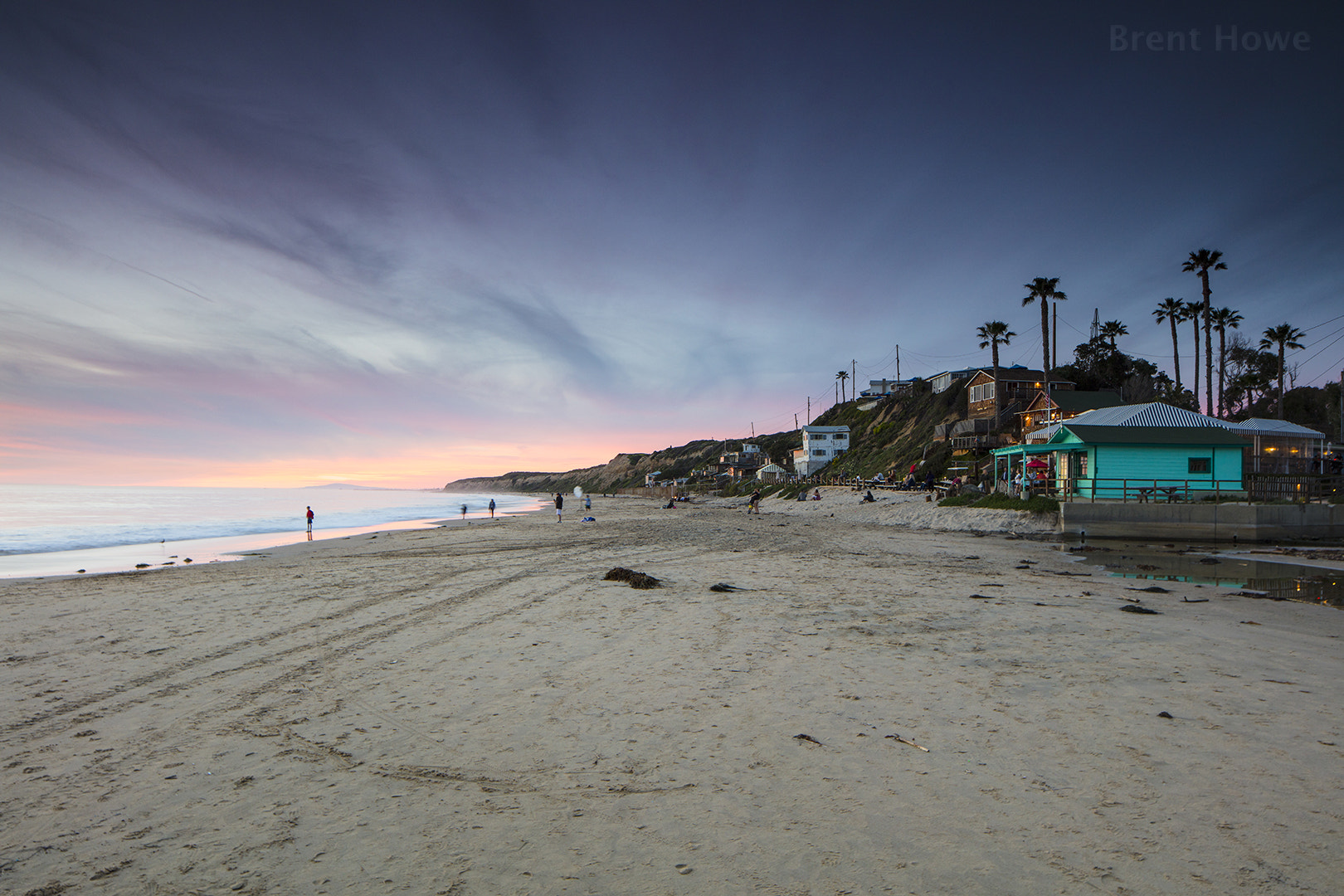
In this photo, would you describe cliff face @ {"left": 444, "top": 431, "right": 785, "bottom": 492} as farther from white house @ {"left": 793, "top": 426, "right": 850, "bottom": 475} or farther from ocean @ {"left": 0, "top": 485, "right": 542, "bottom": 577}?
ocean @ {"left": 0, "top": 485, "right": 542, "bottom": 577}

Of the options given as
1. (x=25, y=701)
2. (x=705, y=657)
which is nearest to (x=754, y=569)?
(x=705, y=657)

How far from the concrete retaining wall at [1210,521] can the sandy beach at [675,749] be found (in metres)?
18.3

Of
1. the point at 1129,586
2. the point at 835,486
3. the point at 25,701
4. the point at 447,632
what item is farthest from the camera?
the point at 835,486

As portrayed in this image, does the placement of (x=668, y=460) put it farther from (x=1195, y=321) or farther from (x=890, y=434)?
(x=1195, y=321)

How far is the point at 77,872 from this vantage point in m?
3.42

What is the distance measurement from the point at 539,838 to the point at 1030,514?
33.0 metres

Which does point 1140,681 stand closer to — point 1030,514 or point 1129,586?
point 1129,586

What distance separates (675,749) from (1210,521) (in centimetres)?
3284

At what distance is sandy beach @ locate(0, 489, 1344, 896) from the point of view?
3.41 m

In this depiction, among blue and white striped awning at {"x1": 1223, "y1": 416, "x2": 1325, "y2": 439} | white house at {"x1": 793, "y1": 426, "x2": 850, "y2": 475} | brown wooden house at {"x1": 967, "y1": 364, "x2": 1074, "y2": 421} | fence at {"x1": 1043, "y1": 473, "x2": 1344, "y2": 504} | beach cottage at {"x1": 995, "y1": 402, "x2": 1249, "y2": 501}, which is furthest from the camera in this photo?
white house at {"x1": 793, "y1": 426, "x2": 850, "y2": 475}

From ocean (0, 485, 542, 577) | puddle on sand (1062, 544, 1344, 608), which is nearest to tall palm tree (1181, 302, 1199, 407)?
puddle on sand (1062, 544, 1344, 608)

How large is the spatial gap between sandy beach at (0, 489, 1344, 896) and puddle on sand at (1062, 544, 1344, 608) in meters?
3.19

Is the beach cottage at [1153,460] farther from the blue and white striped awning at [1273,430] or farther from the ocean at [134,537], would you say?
the ocean at [134,537]

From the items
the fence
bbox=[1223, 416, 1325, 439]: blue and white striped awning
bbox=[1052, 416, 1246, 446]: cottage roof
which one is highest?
bbox=[1223, 416, 1325, 439]: blue and white striped awning
